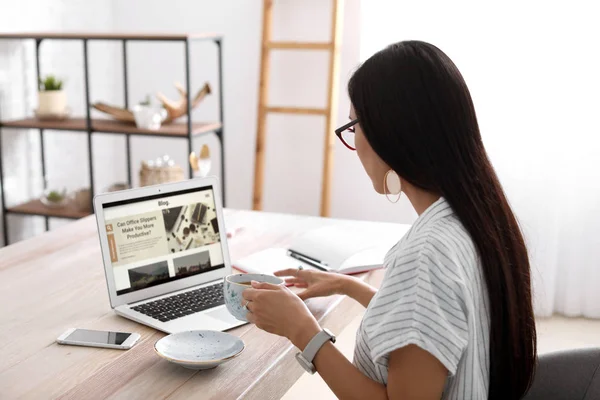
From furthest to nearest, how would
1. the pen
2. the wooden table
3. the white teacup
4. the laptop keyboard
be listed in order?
the pen
the laptop keyboard
the white teacup
the wooden table

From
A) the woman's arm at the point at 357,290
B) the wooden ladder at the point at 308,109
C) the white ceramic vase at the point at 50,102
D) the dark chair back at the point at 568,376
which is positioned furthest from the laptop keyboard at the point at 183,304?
the white ceramic vase at the point at 50,102

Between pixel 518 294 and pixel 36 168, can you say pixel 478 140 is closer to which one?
pixel 518 294

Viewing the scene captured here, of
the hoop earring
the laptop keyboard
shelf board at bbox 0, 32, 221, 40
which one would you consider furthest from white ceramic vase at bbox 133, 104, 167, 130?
the hoop earring

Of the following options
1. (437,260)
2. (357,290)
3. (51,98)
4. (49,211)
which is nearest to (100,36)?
(51,98)

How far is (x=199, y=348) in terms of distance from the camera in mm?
1307

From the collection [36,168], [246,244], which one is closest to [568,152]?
[246,244]

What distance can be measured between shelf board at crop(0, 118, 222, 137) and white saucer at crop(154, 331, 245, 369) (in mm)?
2017

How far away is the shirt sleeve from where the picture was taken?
1066mm

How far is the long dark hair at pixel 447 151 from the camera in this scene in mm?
1115

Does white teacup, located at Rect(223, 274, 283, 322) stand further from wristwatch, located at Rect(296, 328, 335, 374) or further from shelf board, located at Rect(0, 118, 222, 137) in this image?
shelf board, located at Rect(0, 118, 222, 137)

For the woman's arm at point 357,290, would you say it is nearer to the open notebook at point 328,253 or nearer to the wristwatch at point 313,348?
the open notebook at point 328,253

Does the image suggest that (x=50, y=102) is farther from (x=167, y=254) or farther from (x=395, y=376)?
(x=395, y=376)

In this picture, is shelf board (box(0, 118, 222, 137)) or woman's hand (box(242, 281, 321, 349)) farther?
shelf board (box(0, 118, 222, 137))

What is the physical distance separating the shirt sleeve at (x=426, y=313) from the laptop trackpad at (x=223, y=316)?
42 centimetres
